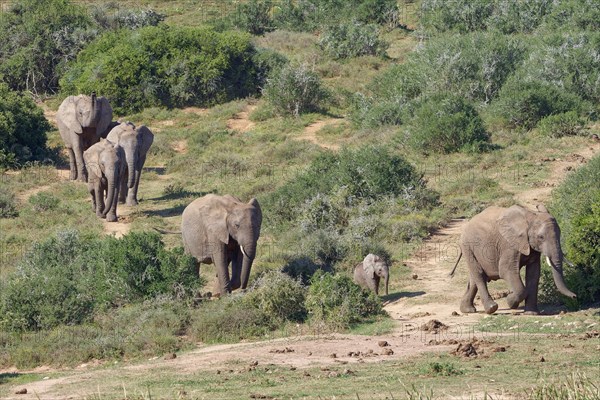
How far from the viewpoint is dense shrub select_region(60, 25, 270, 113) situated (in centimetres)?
3800

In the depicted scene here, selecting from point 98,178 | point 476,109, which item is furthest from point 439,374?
point 476,109

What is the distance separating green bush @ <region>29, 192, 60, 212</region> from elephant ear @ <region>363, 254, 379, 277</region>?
9.14 metres

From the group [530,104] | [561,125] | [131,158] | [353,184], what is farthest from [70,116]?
[561,125]

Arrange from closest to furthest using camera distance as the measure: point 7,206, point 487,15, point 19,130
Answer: point 7,206 < point 19,130 < point 487,15

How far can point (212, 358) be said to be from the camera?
16.1 metres

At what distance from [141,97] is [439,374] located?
25.2 meters

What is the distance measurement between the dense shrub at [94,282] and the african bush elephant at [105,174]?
4.13m

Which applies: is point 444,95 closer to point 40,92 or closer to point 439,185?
point 439,185

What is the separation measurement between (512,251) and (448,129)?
39.5 feet

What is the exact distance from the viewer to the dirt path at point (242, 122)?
35781mm

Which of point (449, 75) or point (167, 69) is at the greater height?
point (449, 75)

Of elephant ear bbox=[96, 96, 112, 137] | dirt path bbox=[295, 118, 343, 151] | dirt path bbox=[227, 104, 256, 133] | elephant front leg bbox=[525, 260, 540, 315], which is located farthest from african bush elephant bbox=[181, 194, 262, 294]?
dirt path bbox=[227, 104, 256, 133]

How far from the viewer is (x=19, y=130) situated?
31.9 m

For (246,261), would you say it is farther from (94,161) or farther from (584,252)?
(94,161)
